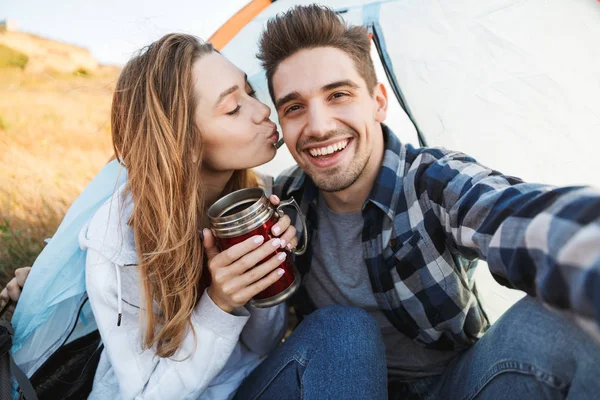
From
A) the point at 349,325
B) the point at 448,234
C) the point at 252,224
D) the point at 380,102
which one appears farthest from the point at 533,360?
the point at 380,102

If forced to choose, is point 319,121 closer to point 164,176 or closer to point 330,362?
point 164,176

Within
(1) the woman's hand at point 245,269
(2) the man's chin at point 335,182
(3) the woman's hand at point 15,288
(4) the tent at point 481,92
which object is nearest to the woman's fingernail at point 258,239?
(1) the woman's hand at point 245,269

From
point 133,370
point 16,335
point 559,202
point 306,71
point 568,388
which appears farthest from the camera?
point 306,71

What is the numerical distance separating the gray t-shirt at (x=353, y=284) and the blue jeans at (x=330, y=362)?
21 cm

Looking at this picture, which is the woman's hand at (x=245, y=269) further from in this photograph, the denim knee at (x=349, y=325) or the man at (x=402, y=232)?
the man at (x=402, y=232)

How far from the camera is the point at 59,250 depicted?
4.83ft

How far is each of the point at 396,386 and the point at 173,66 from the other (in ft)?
4.51

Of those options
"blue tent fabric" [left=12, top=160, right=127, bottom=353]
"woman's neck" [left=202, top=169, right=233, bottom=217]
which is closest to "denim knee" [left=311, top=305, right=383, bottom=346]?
"woman's neck" [left=202, top=169, right=233, bottom=217]

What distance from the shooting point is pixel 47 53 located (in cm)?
586

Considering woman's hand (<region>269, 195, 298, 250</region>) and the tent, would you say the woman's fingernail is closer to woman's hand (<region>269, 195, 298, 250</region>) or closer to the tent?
woman's hand (<region>269, 195, 298, 250</region>)

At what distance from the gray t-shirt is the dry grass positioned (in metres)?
0.97

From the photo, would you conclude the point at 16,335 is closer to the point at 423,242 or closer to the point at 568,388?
the point at 423,242

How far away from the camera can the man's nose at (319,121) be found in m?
1.46

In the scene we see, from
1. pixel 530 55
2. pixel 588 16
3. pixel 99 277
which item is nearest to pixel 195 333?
pixel 99 277
